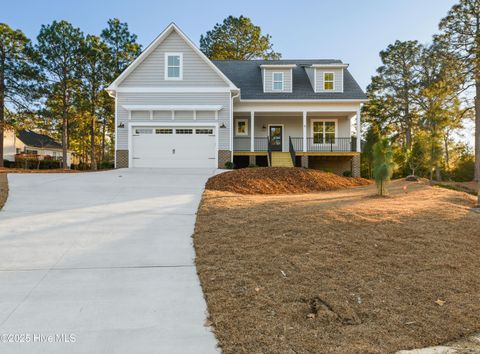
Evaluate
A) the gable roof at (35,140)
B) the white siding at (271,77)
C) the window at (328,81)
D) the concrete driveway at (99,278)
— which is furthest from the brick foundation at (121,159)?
the gable roof at (35,140)

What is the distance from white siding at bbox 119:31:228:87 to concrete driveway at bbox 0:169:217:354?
10.8m

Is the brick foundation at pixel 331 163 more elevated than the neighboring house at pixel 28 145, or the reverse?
the neighboring house at pixel 28 145

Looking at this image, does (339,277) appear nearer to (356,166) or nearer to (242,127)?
(356,166)

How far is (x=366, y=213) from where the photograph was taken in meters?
7.00

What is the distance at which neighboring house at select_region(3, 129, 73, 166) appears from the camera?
3675 centimetres

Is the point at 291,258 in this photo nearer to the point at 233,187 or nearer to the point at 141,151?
the point at 233,187

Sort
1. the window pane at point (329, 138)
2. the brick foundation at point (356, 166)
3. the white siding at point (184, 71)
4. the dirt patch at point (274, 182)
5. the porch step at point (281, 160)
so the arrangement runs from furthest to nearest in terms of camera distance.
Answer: the window pane at point (329, 138) → the brick foundation at point (356, 166) → the porch step at point (281, 160) → the white siding at point (184, 71) → the dirt patch at point (274, 182)

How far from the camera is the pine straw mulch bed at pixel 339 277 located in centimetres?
319

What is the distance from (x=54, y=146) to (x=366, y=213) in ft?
164

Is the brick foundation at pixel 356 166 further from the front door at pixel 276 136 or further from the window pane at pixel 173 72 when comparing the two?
the window pane at pixel 173 72

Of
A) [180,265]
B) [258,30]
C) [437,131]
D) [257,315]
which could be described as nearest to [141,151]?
[180,265]

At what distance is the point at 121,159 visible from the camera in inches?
706

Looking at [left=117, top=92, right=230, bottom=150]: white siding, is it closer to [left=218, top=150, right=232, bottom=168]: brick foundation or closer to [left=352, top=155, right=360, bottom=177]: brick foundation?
[left=218, top=150, right=232, bottom=168]: brick foundation

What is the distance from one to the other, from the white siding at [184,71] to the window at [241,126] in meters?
3.77
